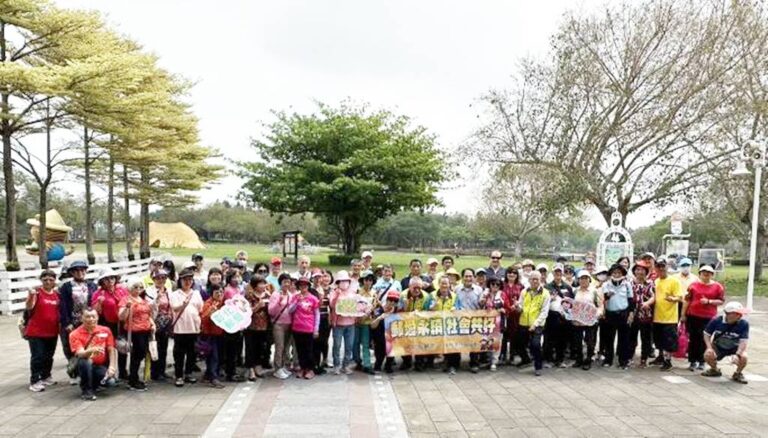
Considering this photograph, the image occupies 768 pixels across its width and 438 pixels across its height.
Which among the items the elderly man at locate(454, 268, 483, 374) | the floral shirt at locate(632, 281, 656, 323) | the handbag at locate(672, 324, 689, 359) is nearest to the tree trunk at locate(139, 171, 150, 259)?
the elderly man at locate(454, 268, 483, 374)

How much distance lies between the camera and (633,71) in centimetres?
1659

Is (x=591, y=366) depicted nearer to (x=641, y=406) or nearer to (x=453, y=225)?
(x=641, y=406)

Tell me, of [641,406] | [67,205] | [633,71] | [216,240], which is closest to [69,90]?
[641,406]

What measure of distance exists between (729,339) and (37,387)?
8832mm

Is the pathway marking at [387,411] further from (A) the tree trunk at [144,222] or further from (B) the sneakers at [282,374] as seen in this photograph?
(A) the tree trunk at [144,222]

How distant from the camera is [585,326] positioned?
25.7ft

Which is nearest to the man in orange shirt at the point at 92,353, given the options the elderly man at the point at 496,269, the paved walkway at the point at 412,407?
the paved walkway at the point at 412,407

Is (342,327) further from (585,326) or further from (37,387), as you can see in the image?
(37,387)

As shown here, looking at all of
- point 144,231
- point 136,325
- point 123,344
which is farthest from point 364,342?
point 144,231

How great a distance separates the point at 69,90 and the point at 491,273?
39.6ft

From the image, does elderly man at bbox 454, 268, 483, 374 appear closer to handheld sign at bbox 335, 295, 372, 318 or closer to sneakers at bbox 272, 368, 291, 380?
handheld sign at bbox 335, 295, 372, 318

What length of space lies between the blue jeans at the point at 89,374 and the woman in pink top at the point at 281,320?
6.60ft

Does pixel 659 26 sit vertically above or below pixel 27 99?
above

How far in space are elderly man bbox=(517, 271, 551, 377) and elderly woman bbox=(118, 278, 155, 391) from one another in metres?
4.86
